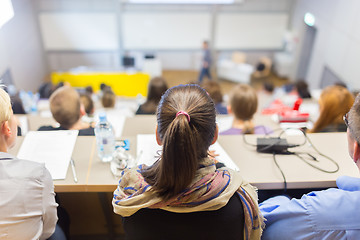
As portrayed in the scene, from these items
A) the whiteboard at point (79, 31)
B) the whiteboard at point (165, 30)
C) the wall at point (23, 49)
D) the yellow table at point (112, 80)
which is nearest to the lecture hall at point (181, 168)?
the wall at point (23, 49)

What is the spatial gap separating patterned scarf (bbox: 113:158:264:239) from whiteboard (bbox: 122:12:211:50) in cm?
660

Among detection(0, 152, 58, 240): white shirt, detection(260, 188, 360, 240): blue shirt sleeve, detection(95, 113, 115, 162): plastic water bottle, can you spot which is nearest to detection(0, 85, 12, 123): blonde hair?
detection(0, 152, 58, 240): white shirt

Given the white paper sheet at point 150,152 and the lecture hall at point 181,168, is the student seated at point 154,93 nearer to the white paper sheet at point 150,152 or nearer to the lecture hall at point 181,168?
the lecture hall at point 181,168

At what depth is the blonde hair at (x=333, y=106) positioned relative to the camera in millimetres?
2150

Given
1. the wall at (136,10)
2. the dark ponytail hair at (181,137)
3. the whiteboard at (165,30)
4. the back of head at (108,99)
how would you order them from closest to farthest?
1. the dark ponytail hair at (181,137)
2. the back of head at (108,99)
3. the wall at (136,10)
4. the whiteboard at (165,30)

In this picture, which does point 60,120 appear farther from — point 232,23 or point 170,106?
point 232,23

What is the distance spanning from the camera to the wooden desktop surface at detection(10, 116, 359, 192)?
1.31m

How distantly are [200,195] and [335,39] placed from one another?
5407 mm

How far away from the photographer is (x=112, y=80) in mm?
5953

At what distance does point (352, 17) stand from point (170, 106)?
16.3ft

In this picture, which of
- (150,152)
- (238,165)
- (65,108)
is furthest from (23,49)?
(238,165)

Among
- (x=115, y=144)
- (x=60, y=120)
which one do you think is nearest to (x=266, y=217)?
(x=115, y=144)

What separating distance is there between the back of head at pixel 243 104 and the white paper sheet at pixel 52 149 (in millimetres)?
1234

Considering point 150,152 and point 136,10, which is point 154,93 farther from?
point 136,10
